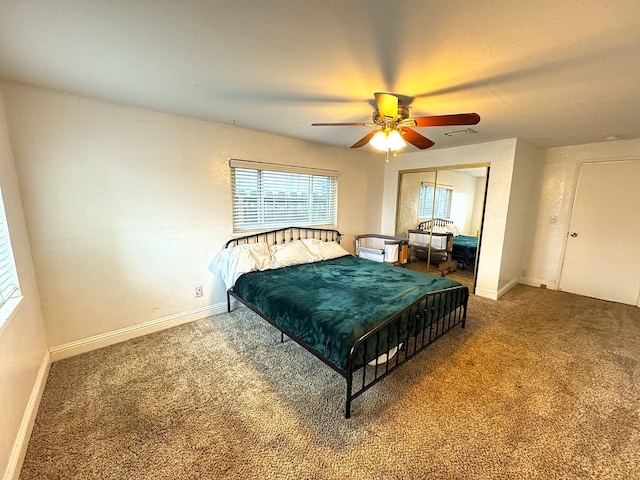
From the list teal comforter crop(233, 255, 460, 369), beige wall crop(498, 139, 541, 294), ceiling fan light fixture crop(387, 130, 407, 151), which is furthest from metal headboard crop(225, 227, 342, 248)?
beige wall crop(498, 139, 541, 294)

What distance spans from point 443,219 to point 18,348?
206 inches

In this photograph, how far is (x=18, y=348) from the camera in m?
1.65

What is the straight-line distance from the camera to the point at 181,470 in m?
1.44

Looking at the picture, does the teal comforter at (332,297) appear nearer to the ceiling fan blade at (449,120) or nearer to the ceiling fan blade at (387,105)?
the ceiling fan blade at (449,120)

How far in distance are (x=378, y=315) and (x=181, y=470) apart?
1.52m

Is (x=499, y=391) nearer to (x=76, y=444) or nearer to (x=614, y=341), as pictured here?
(x=614, y=341)

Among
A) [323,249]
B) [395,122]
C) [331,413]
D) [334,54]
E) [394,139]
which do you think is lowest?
[331,413]

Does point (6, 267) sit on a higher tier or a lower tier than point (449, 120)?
lower

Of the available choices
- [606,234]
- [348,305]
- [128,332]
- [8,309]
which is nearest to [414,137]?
[348,305]

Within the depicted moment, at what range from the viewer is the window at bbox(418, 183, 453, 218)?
14.9 ft

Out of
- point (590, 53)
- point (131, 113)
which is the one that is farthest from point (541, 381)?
point (131, 113)

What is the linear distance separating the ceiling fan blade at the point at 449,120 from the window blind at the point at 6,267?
303cm

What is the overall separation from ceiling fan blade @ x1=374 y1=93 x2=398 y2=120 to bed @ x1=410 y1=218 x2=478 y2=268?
117 inches

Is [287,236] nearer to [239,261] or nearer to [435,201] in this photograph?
[239,261]
